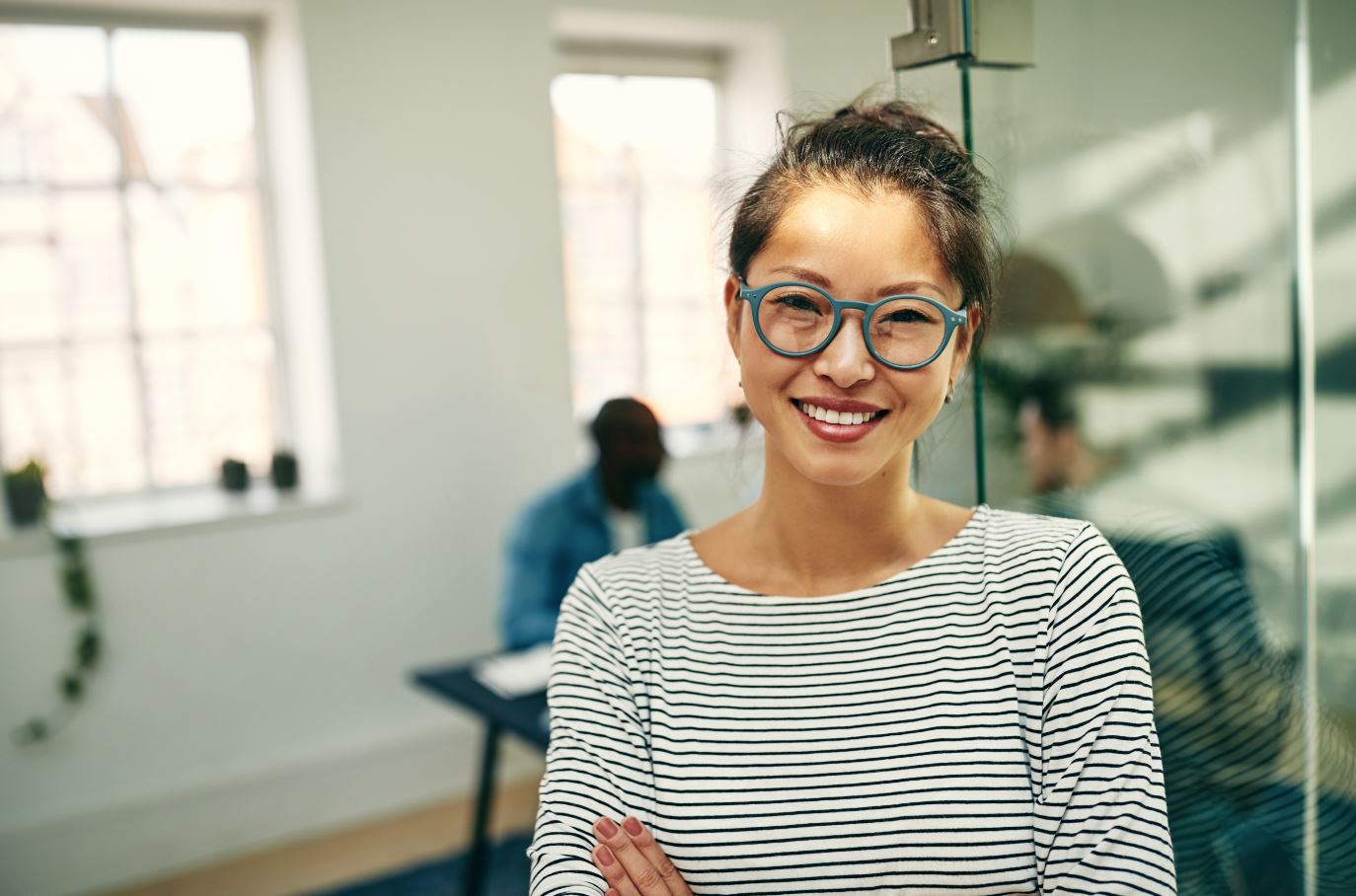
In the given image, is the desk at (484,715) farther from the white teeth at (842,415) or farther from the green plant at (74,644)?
the white teeth at (842,415)

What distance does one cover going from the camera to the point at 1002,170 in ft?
4.01

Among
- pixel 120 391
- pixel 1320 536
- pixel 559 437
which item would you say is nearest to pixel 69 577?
pixel 120 391

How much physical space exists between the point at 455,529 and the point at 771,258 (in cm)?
276

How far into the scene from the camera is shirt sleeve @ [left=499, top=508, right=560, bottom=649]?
9.82ft

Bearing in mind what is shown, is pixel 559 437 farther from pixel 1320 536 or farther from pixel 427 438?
pixel 1320 536

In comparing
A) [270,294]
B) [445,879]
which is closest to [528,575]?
[445,879]

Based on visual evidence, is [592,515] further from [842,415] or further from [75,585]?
[842,415]

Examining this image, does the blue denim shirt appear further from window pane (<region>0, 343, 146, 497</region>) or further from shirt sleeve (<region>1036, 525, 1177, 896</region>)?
shirt sleeve (<region>1036, 525, 1177, 896</region>)

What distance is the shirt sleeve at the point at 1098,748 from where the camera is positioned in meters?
0.91

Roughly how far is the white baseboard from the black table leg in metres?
0.85

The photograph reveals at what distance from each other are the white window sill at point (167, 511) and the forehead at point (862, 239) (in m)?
2.63

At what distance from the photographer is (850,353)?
38.0 inches

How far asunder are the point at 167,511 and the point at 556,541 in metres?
1.16

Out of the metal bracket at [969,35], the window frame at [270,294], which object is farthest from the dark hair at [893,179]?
the window frame at [270,294]
